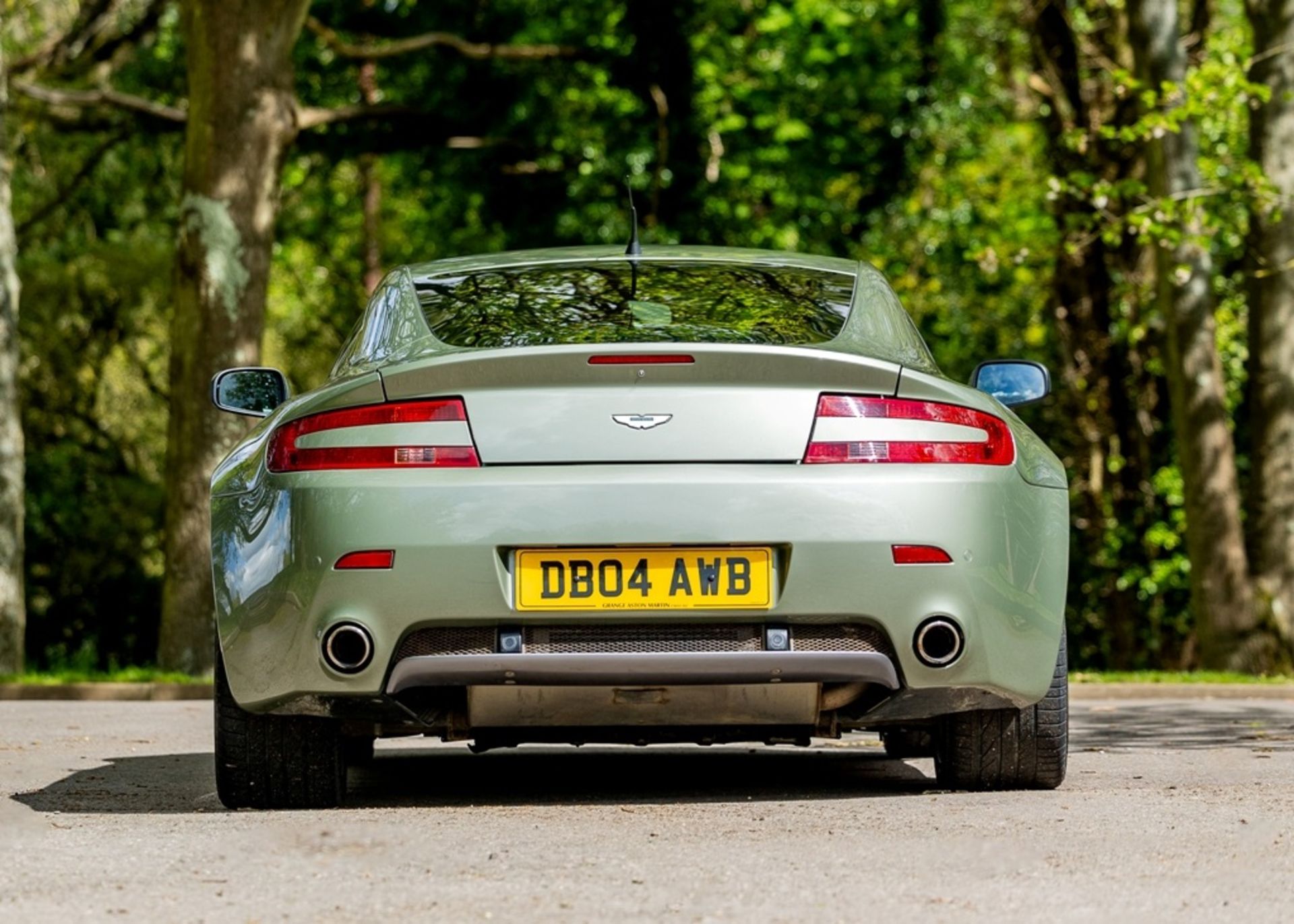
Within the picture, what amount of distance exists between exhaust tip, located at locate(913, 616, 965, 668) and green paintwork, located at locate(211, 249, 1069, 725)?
2cm

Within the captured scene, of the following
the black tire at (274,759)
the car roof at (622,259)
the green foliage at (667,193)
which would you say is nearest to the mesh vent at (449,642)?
the black tire at (274,759)

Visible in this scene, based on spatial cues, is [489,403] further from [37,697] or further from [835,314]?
[37,697]

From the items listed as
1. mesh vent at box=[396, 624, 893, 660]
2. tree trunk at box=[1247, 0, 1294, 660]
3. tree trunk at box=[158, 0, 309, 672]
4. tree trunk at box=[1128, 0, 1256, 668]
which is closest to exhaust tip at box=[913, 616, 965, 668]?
mesh vent at box=[396, 624, 893, 660]

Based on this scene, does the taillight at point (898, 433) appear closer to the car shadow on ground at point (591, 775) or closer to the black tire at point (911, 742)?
the car shadow on ground at point (591, 775)

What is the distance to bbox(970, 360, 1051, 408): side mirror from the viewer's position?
700 centimetres

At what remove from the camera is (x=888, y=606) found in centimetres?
581

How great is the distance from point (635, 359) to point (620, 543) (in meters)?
0.50

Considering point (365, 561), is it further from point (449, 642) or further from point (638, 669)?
point (638, 669)

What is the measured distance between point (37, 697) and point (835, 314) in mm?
8409

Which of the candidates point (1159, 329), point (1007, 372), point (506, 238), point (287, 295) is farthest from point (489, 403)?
point (287, 295)

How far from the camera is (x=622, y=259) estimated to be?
22.7 ft

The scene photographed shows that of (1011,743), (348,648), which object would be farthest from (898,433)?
(348,648)

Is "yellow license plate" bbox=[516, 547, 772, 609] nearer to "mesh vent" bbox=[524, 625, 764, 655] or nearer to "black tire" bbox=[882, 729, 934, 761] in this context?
"mesh vent" bbox=[524, 625, 764, 655]

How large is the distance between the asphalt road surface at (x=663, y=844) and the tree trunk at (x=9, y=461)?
8901mm
